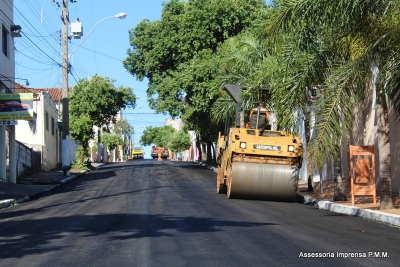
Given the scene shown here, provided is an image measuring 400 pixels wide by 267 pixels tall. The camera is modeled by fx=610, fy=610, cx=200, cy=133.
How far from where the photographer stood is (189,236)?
33.7 feet

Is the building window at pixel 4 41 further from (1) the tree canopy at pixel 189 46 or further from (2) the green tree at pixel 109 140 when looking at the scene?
(2) the green tree at pixel 109 140

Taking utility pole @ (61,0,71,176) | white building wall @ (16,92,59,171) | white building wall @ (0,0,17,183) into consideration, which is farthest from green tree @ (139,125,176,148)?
white building wall @ (0,0,17,183)

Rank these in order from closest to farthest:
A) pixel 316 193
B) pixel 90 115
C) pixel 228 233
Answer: pixel 228 233
pixel 316 193
pixel 90 115

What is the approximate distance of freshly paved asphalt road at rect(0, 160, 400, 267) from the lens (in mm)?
8305

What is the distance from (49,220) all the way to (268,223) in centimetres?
490

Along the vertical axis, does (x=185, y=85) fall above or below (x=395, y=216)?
above

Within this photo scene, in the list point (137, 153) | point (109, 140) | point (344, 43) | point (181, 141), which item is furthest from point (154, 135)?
point (344, 43)

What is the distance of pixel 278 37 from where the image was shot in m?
13.6

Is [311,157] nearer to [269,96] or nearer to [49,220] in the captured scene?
[49,220]

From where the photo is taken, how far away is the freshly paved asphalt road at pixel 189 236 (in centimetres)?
830

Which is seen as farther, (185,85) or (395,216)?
(185,85)

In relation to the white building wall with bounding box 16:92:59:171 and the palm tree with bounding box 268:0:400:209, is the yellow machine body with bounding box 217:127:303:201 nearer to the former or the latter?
the palm tree with bounding box 268:0:400:209

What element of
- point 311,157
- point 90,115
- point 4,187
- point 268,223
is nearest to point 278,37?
point 311,157

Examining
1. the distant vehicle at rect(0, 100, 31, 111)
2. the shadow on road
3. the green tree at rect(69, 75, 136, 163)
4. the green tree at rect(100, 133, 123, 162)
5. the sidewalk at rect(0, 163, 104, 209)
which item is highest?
the green tree at rect(69, 75, 136, 163)
